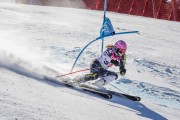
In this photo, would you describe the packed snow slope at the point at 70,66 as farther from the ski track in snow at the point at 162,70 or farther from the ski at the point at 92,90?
the ski at the point at 92,90

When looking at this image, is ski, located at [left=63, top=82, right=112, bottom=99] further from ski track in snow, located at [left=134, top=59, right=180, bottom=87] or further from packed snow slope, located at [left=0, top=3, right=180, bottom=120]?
ski track in snow, located at [left=134, top=59, right=180, bottom=87]

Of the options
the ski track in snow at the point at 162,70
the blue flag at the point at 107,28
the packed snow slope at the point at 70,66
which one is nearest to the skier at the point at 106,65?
the blue flag at the point at 107,28

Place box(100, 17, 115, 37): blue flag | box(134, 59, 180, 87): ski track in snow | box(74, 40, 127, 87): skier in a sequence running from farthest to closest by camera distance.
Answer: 1. box(134, 59, 180, 87): ski track in snow
2. box(100, 17, 115, 37): blue flag
3. box(74, 40, 127, 87): skier

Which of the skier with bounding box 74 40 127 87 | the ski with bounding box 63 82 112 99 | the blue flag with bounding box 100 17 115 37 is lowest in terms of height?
the ski with bounding box 63 82 112 99

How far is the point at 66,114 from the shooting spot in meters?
6.12

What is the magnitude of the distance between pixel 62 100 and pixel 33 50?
562 cm

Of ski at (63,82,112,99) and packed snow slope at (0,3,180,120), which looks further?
ski at (63,82,112,99)

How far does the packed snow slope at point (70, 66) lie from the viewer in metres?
6.47

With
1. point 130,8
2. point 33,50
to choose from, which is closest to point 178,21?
point 130,8

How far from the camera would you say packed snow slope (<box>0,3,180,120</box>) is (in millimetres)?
6469

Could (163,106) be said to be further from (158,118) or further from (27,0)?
(27,0)

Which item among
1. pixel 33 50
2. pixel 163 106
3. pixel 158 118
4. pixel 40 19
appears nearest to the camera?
pixel 158 118

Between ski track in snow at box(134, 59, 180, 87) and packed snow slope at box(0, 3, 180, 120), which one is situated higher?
packed snow slope at box(0, 3, 180, 120)

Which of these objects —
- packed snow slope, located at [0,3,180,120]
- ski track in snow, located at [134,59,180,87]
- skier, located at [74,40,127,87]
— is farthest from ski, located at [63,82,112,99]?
ski track in snow, located at [134,59,180,87]
